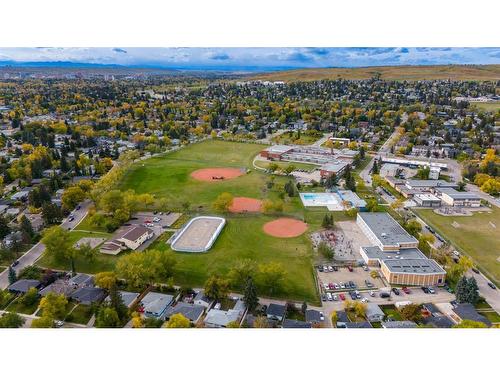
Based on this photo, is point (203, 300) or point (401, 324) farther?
point (203, 300)

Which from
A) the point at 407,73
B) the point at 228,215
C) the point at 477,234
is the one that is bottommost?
the point at 228,215

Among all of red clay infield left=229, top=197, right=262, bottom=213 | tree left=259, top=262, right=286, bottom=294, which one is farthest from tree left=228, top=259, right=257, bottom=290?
red clay infield left=229, top=197, right=262, bottom=213

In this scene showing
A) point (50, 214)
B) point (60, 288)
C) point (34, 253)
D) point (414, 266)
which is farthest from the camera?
point (50, 214)

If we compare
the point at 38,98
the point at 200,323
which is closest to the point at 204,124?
the point at 38,98

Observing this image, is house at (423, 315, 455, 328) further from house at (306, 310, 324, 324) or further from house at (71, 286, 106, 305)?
house at (71, 286, 106, 305)

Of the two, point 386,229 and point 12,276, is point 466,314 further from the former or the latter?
point 12,276

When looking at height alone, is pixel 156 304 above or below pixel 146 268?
below

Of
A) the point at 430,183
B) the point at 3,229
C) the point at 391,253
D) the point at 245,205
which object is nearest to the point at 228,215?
the point at 245,205
